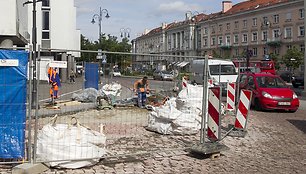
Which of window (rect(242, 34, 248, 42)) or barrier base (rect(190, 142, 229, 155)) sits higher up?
window (rect(242, 34, 248, 42))

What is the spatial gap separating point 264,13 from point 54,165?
3137 inches

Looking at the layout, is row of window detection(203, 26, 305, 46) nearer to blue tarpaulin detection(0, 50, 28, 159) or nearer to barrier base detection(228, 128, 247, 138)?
barrier base detection(228, 128, 247, 138)

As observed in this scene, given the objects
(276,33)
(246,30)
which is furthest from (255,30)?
(276,33)

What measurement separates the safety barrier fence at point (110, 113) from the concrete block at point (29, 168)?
14 cm

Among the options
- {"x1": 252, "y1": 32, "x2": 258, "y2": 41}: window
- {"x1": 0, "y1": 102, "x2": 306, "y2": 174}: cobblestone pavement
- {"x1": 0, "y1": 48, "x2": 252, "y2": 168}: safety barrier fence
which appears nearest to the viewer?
{"x1": 0, "y1": 48, "x2": 252, "y2": 168}: safety barrier fence

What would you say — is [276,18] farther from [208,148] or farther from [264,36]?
[208,148]

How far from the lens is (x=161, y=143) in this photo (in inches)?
358

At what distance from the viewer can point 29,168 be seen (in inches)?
243

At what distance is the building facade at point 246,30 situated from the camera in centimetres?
7500

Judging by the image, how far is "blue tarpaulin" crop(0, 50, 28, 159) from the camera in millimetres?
6324

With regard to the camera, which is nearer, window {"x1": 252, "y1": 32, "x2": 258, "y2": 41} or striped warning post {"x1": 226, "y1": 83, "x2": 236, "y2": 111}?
striped warning post {"x1": 226, "y1": 83, "x2": 236, "y2": 111}

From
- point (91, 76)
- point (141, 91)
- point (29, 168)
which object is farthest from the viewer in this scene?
point (91, 76)

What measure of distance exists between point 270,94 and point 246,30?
240 feet

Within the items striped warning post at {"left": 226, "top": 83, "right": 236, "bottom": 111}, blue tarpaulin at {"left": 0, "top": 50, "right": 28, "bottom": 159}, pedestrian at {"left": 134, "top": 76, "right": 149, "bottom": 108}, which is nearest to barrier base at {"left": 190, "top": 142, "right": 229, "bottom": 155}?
blue tarpaulin at {"left": 0, "top": 50, "right": 28, "bottom": 159}
